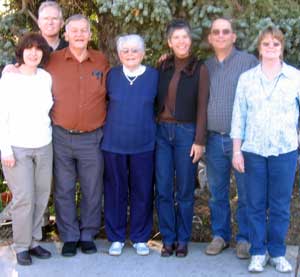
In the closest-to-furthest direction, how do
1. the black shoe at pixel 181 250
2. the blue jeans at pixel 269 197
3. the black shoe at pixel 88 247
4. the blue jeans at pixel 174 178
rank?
the blue jeans at pixel 269 197 < the blue jeans at pixel 174 178 < the black shoe at pixel 181 250 < the black shoe at pixel 88 247

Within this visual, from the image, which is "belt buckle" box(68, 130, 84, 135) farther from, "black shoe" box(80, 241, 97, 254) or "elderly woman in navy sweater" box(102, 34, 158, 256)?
"black shoe" box(80, 241, 97, 254)

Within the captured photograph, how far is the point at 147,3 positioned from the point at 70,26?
→ 691mm

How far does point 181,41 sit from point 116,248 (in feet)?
5.82

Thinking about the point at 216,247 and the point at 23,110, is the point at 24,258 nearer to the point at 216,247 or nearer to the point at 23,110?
the point at 23,110

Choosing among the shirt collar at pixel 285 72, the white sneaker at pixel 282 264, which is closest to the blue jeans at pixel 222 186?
the white sneaker at pixel 282 264

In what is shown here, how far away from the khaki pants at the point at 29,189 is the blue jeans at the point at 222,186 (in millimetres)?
1286

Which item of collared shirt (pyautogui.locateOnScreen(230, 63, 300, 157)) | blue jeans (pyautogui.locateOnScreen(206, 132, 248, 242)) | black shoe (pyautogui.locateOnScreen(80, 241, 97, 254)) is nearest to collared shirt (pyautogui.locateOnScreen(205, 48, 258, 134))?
blue jeans (pyautogui.locateOnScreen(206, 132, 248, 242))

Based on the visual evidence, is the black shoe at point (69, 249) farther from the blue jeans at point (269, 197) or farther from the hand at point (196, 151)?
the blue jeans at point (269, 197)

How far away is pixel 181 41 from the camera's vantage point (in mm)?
4633

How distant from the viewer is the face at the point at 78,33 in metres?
4.68

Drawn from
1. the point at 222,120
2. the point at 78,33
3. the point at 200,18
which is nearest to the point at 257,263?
the point at 222,120

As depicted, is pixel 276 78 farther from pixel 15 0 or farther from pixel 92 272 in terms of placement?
pixel 15 0

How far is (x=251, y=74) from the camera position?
443 cm

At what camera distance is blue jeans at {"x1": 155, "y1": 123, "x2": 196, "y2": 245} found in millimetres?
4789
